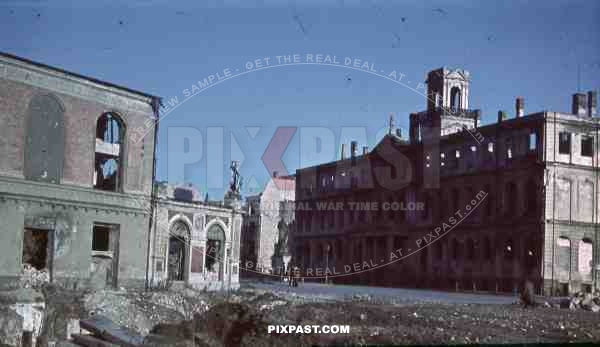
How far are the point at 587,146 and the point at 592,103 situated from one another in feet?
8.89

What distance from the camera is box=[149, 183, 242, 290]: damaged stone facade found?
3066 centimetres

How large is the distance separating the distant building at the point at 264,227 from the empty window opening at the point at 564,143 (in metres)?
27.1

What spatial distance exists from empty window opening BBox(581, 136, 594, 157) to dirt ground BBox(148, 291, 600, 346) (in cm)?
2300

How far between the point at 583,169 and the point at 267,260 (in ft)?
104

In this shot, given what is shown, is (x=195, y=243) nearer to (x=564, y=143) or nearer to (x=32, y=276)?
(x=32, y=276)

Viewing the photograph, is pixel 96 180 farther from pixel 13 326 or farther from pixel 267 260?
pixel 267 260

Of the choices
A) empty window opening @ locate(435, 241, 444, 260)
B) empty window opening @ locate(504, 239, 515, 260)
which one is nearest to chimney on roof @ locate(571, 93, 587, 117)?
empty window opening @ locate(504, 239, 515, 260)

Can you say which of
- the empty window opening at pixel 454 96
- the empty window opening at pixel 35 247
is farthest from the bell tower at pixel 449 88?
the empty window opening at pixel 35 247

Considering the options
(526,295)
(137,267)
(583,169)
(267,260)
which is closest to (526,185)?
(583,169)

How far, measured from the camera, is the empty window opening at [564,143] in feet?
131

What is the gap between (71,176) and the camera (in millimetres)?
26391

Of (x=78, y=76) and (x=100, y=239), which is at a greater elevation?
(x=78, y=76)

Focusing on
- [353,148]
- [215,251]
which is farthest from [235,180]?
[353,148]

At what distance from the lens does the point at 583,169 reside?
4025 cm
